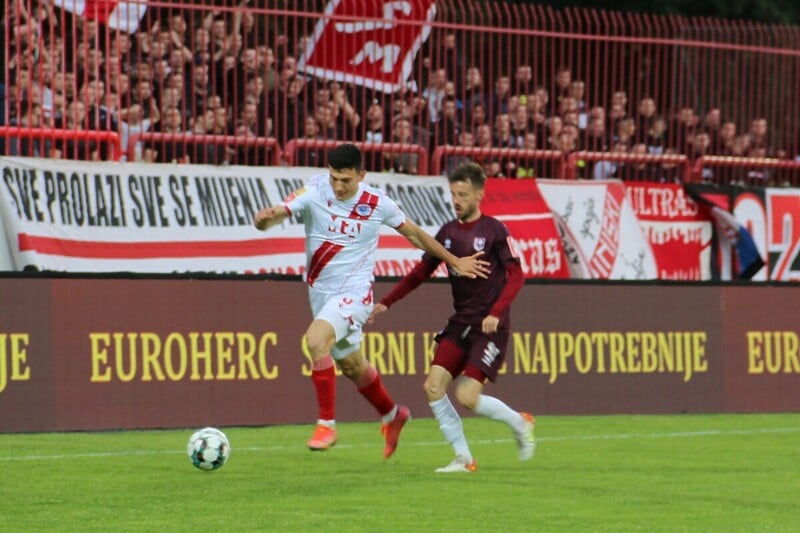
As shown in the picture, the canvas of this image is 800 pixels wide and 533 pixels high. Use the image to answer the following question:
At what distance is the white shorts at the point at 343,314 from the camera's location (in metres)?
11.3

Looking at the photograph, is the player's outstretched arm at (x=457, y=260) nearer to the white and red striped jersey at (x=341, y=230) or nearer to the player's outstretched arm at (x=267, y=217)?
the white and red striped jersey at (x=341, y=230)

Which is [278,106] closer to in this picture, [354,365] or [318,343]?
[354,365]

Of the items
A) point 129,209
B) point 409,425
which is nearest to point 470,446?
point 409,425

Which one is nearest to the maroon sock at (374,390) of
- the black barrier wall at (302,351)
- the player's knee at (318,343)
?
the player's knee at (318,343)

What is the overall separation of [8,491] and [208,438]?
138 centimetres

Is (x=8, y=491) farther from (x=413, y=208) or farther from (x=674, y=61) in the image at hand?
(x=674, y=61)

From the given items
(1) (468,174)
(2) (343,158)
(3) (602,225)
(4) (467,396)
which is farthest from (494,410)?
(3) (602,225)

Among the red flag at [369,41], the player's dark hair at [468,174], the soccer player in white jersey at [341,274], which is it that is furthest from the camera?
the red flag at [369,41]

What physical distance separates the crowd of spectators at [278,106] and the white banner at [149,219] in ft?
0.81

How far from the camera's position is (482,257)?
1116 cm

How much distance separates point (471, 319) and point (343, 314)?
836mm

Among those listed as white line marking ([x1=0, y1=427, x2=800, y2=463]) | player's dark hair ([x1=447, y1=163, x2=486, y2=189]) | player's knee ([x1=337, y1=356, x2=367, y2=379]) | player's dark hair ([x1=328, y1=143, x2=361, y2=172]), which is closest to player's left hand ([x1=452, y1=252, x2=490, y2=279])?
player's dark hair ([x1=447, y1=163, x2=486, y2=189])

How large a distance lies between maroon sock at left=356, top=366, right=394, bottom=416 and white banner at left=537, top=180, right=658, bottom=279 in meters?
6.55

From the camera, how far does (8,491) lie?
382 inches
